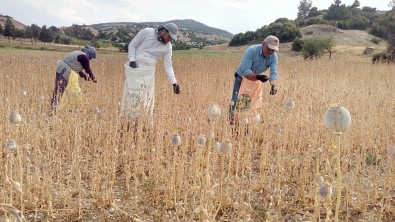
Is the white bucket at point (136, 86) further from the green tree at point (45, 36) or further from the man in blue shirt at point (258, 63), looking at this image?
the green tree at point (45, 36)

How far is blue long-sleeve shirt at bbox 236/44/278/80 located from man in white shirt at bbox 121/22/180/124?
90cm

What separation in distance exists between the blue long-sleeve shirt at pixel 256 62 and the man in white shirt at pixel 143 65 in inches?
35.3

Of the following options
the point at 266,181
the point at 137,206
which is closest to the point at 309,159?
the point at 266,181

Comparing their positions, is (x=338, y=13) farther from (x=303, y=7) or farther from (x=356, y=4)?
(x=303, y=7)

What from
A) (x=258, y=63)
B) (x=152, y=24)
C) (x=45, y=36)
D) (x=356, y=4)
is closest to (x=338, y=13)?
(x=356, y=4)

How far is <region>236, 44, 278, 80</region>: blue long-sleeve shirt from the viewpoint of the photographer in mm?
4688

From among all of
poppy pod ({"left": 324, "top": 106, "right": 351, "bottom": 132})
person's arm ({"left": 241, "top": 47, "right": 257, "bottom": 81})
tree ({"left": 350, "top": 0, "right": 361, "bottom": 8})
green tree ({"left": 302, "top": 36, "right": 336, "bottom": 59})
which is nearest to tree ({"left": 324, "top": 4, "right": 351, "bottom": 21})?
tree ({"left": 350, "top": 0, "right": 361, "bottom": 8})

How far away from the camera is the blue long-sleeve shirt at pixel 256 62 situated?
185 inches

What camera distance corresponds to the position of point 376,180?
3432mm

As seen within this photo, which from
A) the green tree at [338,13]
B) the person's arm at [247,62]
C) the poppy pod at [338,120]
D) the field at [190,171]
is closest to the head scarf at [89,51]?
the field at [190,171]

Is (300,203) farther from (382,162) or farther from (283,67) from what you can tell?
(283,67)

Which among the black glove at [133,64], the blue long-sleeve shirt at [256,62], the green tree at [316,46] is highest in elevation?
the green tree at [316,46]

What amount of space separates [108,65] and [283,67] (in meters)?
5.33

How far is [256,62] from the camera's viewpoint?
4797 mm
